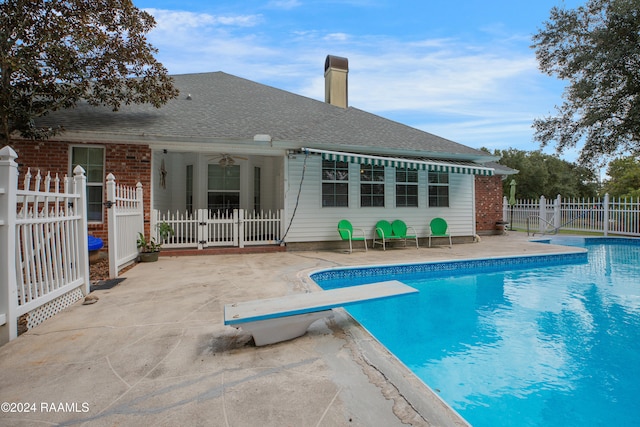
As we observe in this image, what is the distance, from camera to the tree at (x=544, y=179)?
123 feet

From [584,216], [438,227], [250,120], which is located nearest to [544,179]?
[584,216]

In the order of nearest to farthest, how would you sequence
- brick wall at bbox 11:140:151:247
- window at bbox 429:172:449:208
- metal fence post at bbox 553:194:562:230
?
1. brick wall at bbox 11:140:151:247
2. window at bbox 429:172:449:208
3. metal fence post at bbox 553:194:562:230

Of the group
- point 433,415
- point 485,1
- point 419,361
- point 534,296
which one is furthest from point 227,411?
point 485,1

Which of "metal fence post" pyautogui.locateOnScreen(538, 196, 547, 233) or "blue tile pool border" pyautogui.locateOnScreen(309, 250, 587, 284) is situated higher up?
"metal fence post" pyautogui.locateOnScreen(538, 196, 547, 233)

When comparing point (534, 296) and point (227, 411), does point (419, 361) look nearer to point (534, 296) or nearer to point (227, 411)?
point (227, 411)

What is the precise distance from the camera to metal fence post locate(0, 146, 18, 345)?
3.13 m

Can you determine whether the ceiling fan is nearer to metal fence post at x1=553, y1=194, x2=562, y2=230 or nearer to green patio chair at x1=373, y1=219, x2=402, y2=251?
green patio chair at x1=373, y1=219, x2=402, y2=251

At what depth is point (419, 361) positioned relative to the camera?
3955 millimetres

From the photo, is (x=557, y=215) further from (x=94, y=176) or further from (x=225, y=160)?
(x=94, y=176)

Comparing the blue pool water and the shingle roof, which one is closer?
the blue pool water

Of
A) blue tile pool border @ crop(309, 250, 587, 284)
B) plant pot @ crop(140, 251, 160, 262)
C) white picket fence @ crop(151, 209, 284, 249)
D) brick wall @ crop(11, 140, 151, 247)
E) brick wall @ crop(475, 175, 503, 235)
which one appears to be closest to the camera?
blue tile pool border @ crop(309, 250, 587, 284)

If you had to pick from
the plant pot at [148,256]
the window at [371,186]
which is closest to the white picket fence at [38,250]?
the plant pot at [148,256]

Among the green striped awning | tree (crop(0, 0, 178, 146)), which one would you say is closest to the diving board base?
the green striped awning

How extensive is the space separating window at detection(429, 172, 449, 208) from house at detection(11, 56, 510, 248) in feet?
0.13
